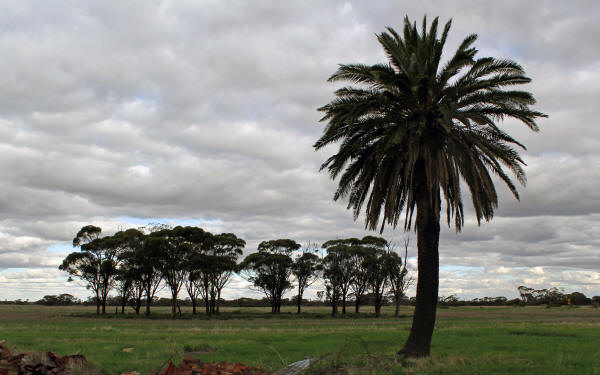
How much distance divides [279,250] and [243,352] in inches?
2665

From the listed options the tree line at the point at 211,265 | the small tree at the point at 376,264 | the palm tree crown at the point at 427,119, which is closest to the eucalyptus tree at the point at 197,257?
the tree line at the point at 211,265

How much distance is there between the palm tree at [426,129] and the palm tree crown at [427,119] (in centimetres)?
4

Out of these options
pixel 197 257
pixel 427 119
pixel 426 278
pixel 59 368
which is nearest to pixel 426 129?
pixel 427 119

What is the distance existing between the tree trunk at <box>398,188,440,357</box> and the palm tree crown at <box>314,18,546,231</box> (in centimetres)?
44

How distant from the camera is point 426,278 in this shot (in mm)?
18766

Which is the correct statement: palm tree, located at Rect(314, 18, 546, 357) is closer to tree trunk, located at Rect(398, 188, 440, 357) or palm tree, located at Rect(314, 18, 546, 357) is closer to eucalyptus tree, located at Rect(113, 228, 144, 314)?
tree trunk, located at Rect(398, 188, 440, 357)

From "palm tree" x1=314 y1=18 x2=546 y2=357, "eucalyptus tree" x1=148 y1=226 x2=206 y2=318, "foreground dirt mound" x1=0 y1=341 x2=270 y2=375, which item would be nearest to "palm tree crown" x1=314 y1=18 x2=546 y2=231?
"palm tree" x1=314 y1=18 x2=546 y2=357

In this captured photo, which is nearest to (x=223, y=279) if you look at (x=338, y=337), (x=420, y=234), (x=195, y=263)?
(x=195, y=263)

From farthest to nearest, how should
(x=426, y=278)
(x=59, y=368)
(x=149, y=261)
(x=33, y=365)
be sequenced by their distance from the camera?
(x=149, y=261)
(x=426, y=278)
(x=59, y=368)
(x=33, y=365)

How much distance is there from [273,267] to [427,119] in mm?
71181

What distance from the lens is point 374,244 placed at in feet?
289

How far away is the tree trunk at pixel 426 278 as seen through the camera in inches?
728

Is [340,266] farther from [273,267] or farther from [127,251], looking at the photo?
[127,251]

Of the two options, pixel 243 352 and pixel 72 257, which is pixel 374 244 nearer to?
pixel 72 257
